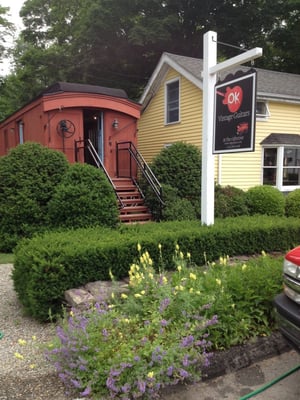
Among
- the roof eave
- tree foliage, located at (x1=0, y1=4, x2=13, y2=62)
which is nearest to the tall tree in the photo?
tree foliage, located at (x1=0, y1=4, x2=13, y2=62)

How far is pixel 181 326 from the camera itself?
2.95m

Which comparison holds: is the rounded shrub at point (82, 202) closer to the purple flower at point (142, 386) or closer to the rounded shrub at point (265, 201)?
the purple flower at point (142, 386)

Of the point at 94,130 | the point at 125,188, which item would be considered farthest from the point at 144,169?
the point at 94,130

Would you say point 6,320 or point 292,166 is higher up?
point 292,166

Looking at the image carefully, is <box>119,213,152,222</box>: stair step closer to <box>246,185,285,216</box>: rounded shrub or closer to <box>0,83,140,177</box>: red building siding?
<box>0,83,140,177</box>: red building siding

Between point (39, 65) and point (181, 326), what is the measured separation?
26507 millimetres

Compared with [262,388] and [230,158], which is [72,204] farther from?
[230,158]

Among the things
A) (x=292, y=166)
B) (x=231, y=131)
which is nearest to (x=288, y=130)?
(x=292, y=166)

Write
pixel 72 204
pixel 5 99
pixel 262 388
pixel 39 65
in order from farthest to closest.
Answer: pixel 5 99
pixel 39 65
pixel 72 204
pixel 262 388

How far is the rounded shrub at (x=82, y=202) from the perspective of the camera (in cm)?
689

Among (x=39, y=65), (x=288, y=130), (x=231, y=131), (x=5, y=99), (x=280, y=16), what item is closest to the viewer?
(x=231, y=131)

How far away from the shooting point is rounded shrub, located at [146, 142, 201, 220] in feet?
31.9

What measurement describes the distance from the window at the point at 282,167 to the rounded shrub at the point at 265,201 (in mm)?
1808

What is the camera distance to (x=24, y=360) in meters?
3.25
